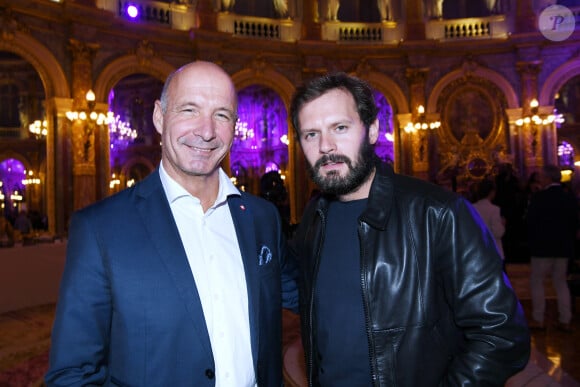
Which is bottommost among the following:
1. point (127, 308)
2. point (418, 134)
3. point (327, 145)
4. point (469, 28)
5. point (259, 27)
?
point (127, 308)

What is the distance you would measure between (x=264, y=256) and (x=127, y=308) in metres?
0.61

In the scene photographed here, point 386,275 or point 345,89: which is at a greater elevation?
point 345,89

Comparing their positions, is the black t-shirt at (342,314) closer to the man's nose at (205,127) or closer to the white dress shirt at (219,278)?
the white dress shirt at (219,278)

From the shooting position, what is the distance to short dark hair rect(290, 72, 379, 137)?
6.71 feet

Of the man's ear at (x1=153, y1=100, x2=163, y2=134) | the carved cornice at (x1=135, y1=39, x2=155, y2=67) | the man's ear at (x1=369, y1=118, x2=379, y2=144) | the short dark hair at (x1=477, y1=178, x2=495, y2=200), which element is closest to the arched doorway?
the carved cornice at (x1=135, y1=39, x2=155, y2=67)

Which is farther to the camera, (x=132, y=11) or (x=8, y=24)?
(x=132, y=11)

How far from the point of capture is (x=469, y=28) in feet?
58.9

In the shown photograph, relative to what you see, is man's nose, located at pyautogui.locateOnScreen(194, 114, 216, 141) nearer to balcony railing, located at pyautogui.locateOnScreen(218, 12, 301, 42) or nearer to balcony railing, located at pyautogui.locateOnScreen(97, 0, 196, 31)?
balcony railing, located at pyautogui.locateOnScreen(97, 0, 196, 31)

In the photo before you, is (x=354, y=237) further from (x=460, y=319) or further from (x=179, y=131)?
(x=179, y=131)

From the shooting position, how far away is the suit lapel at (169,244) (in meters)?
1.70

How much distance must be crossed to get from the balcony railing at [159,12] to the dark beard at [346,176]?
Answer: 1390cm

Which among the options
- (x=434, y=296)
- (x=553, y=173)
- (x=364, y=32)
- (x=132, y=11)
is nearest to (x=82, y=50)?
(x=132, y=11)

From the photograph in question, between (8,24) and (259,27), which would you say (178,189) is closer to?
(8,24)

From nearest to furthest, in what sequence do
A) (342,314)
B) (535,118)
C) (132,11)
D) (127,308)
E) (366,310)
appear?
(127,308) → (366,310) → (342,314) → (132,11) → (535,118)
